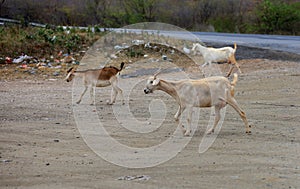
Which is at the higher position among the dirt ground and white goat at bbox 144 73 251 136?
white goat at bbox 144 73 251 136

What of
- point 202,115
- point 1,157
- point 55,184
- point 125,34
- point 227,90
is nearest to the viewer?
point 55,184

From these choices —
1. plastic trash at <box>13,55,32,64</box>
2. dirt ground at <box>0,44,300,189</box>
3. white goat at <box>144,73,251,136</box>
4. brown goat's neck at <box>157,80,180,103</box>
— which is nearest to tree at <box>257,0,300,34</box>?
plastic trash at <box>13,55,32,64</box>

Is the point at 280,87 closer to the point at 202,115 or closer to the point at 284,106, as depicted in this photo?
the point at 284,106

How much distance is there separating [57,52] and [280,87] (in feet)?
30.6

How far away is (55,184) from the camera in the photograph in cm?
667

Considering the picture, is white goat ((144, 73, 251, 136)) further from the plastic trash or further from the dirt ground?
the plastic trash

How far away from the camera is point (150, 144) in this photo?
8.84 meters

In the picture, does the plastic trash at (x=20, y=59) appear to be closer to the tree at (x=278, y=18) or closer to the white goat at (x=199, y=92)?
the white goat at (x=199, y=92)

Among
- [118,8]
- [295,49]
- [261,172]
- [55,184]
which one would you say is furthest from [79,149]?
[118,8]

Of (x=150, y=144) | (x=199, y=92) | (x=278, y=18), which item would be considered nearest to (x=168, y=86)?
(x=199, y=92)

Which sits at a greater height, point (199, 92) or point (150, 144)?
point (199, 92)

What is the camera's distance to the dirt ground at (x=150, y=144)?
Answer: 681 cm

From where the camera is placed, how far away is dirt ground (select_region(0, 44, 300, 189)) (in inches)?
268

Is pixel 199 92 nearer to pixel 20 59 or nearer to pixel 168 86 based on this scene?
pixel 168 86
